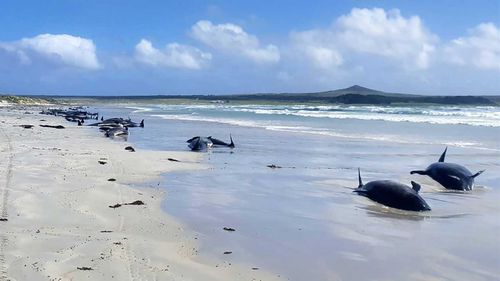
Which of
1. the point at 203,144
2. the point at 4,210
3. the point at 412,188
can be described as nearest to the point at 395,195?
the point at 412,188

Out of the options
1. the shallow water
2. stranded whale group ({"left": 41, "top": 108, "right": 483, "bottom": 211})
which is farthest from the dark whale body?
stranded whale group ({"left": 41, "top": 108, "right": 483, "bottom": 211})

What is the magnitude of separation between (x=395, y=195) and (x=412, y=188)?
56 cm

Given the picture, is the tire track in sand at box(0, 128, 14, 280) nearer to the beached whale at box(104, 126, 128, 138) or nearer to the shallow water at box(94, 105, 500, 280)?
the shallow water at box(94, 105, 500, 280)

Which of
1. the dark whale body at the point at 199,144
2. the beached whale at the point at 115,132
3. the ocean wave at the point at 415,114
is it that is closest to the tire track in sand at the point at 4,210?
the dark whale body at the point at 199,144

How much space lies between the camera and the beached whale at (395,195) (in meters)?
8.59

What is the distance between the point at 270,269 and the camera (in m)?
5.48

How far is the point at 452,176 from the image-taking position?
1091 centimetres

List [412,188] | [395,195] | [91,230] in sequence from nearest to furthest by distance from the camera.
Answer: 1. [91,230]
2. [395,195]
3. [412,188]

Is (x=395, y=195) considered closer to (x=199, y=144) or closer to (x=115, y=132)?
(x=199, y=144)

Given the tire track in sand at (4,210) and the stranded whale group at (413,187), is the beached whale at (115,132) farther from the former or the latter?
the stranded whale group at (413,187)

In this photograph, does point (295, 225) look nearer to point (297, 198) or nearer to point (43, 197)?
point (297, 198)

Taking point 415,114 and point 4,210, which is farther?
point 415,114

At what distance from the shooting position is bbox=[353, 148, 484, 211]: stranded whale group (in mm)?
8654

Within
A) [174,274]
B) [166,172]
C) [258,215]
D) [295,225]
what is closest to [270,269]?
[174,274]
